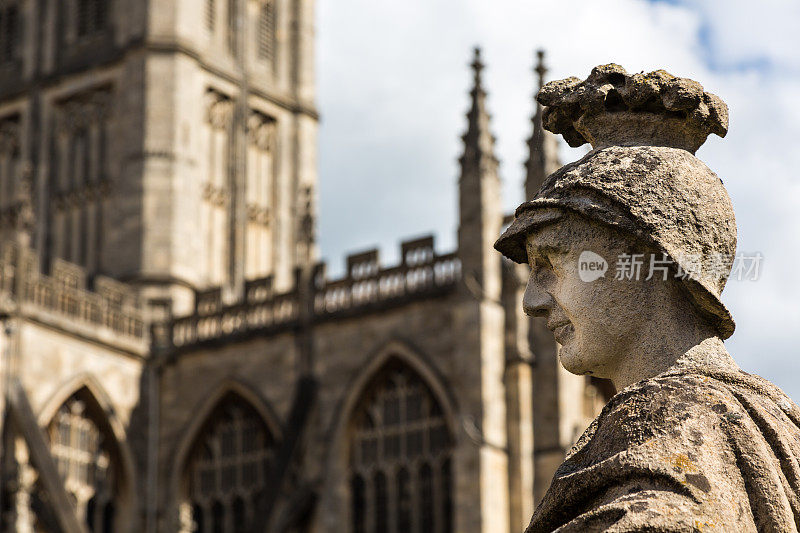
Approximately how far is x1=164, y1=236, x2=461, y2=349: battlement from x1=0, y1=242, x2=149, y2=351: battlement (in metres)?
0.55

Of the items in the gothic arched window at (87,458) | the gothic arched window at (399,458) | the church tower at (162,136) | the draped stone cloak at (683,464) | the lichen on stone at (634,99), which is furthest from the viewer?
the church tower at (162,136)

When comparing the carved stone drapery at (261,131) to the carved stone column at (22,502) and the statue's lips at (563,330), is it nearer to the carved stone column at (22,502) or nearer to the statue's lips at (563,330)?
the carved stone column at (22,502)

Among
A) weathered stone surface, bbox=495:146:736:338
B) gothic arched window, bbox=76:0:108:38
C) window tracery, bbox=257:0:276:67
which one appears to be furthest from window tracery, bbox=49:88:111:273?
weathered stone surface, bbox=495:146:736:338

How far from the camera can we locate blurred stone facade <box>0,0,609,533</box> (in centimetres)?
1956

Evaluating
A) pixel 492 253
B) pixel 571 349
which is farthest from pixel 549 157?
pixel 571 349

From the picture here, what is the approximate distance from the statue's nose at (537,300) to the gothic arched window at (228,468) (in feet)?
62.8

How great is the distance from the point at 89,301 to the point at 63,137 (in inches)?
213

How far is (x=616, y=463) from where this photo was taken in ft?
6.67

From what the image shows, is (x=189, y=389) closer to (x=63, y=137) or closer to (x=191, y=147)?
(x=191, y=147)

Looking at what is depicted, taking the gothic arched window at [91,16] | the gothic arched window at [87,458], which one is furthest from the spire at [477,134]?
the gothic arched window at [91,16]

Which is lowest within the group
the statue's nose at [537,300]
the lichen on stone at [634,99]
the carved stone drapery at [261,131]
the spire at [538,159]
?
the statue's nose at [537,300]

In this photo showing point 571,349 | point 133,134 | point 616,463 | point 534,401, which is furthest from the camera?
point 133,134

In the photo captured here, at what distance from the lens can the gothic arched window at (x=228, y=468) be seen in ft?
70.4

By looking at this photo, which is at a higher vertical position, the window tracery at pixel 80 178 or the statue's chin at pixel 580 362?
the window tracery at pixel 80 178
